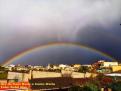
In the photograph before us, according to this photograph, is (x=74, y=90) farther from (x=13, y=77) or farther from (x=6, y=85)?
(x=13, y=77)

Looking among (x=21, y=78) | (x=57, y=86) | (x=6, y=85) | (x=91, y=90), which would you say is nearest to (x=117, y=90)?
(x=91, y=90)

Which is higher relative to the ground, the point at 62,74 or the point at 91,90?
the point at 62,74

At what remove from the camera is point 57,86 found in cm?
4950

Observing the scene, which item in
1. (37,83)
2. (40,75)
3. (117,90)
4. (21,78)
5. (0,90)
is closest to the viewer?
(0,90)

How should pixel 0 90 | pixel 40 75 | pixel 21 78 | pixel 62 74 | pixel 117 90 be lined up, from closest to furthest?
pixel 0 90
pixel 117 90
pixel 21 78
pixel 40 75
pixel 62 74

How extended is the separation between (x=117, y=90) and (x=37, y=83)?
1282 cm

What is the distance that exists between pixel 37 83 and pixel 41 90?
134 centimetres

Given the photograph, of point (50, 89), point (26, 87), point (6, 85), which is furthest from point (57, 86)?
point (6, 85)

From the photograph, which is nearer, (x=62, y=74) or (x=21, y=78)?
(x=21, y=78)

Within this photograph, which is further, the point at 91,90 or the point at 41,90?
the point at 41,90

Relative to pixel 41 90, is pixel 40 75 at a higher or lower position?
higher

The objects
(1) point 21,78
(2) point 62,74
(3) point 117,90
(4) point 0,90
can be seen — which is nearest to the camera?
(4) point 0,90

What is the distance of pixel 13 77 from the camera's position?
6481 cm

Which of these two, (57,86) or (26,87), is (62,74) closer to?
(57,86)
